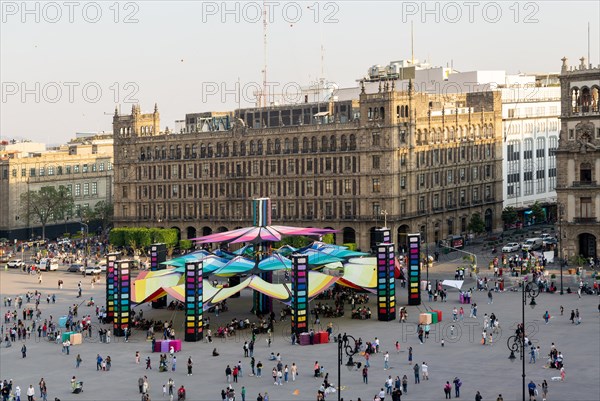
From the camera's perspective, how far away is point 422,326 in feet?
309

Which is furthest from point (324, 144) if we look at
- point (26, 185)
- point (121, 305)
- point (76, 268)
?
point (26, 185)

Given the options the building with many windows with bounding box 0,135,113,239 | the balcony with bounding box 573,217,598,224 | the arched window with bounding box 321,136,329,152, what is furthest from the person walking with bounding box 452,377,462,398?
the building with many windows with bounding box 0,135,113,239

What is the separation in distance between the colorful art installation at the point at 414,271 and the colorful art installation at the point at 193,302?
21.6 m

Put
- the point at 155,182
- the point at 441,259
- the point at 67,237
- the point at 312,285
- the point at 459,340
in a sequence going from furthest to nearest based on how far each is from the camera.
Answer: the point at 67,237
the point at 155,182
the point at 441,259
the point at 312,285
the point at 459,340

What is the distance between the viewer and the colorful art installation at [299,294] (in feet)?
316

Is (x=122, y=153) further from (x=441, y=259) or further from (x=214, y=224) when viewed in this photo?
(x=441, y=259)

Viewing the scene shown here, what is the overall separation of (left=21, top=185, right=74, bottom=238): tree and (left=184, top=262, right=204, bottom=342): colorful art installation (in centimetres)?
8920

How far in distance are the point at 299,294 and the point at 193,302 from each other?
844 cm

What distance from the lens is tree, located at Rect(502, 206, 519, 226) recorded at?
564ft

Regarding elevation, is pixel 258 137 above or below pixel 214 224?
above

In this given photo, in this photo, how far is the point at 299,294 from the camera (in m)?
97.0

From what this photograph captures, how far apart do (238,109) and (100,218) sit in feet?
111

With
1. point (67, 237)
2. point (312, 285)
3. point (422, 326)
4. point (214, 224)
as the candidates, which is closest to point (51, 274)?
point (214, 224)

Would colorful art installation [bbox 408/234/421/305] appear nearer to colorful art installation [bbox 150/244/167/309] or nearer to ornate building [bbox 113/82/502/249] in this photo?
colorful art installation [bbox 150/244/167/309]
